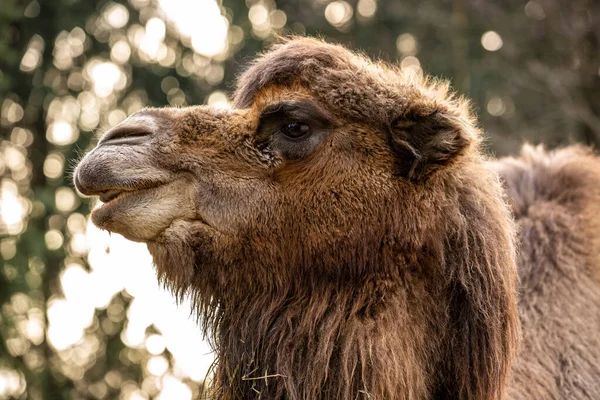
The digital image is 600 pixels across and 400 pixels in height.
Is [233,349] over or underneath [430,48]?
underneath

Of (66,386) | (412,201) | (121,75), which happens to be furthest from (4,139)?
(412,201)

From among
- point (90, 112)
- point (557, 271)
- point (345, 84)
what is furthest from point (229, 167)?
point (90, 112)

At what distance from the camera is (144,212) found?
12.2ft

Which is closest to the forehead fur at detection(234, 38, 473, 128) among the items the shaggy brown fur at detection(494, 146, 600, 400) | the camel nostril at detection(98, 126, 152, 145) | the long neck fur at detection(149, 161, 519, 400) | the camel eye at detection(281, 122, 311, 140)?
the camel eye at detection(281, 122, 311, 140)

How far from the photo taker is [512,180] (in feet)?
17.8

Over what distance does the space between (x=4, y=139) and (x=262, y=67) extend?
7944 mm

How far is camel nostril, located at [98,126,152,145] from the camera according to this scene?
378 cm

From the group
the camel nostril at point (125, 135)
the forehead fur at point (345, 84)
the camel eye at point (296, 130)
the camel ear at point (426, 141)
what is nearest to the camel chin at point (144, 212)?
the camel nostril at point (125, 135)

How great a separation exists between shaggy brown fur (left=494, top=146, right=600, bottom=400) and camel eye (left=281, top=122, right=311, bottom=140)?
1.47 metres

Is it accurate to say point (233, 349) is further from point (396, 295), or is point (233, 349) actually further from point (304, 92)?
point (304, 92)

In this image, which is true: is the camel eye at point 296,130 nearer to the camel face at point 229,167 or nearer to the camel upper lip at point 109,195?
the camel face at point 229,167

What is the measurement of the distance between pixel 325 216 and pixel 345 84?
1.86 ft

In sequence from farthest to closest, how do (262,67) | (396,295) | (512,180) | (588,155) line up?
(588,155) < (512,180) < (262,67) < (396,295)

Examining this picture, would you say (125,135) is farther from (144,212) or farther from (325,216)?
(325,216)
